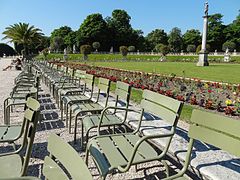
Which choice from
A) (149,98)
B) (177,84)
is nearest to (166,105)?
(149,98)

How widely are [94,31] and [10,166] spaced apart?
7488cm

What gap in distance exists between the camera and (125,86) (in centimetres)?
407

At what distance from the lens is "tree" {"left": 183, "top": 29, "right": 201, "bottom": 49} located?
81.0 m

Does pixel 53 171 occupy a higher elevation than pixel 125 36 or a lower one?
lower

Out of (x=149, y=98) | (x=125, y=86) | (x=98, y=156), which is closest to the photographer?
(x=98, y=156)

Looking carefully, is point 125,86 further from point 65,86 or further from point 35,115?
point 65,86

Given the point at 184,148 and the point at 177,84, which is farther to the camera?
the point at 177,84

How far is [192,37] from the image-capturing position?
81625 mm

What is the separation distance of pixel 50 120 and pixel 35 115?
368 centimetres

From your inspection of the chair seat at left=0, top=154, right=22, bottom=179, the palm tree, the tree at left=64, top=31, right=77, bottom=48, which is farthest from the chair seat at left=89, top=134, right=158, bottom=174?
the tree at left=64, top=31, right=77, bottom=48

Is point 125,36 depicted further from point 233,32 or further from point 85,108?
point 85,108

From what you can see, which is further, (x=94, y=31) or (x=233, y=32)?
(x=94, y=31)

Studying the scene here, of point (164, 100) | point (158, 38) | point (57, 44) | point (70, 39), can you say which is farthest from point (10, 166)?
point (158, 38)

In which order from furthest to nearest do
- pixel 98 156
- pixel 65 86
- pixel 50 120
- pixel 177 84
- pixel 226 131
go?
pixel 177 84 → pixel 65 86 → pixel 50 120 → pixel 98 156 → pixel 226 131
